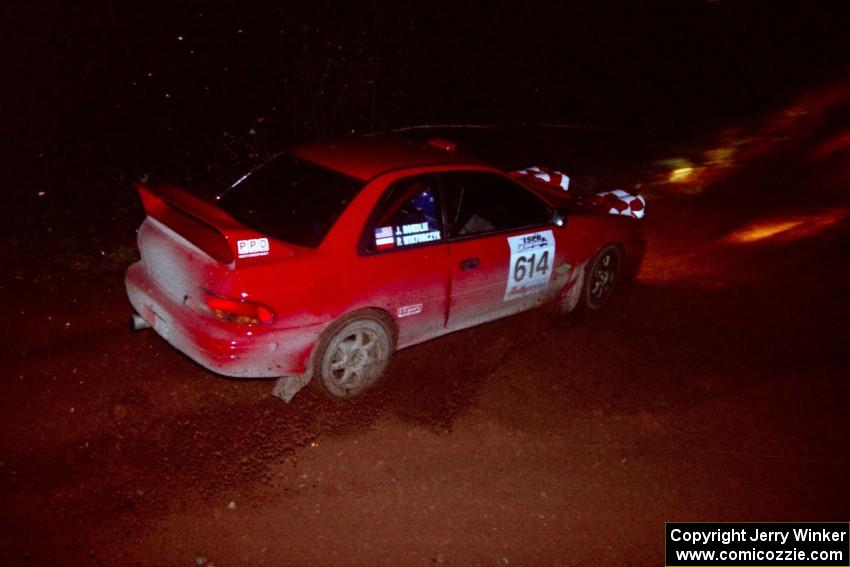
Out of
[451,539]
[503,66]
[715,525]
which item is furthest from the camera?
[503,66]

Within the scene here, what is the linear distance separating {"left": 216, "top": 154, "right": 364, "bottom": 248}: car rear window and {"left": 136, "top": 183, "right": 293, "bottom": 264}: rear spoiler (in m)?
0.23

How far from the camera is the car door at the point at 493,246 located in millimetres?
4516

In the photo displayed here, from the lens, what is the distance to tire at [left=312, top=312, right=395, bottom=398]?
13.5 feet

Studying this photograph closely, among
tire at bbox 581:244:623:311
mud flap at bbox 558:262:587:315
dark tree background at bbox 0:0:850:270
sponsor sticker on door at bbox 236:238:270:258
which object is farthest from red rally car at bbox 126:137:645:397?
dark tree background at bbox 0:0:850:270

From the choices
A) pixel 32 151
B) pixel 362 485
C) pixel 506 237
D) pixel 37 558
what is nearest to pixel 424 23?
pixel 32 151

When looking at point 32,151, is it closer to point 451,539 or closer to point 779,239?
point 451,539

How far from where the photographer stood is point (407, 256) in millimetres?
4184

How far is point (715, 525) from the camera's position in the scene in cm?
367

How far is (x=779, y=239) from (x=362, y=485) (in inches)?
247

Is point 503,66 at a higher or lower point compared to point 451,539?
higher

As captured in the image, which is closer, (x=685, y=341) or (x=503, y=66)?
(x=685, y=341)

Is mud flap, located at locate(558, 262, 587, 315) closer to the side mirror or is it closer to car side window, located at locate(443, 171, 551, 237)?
the side mirror

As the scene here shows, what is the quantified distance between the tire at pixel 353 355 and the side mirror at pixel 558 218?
1637 mm

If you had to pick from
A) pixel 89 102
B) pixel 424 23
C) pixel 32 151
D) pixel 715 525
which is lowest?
pixel 715 525
